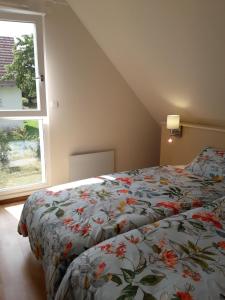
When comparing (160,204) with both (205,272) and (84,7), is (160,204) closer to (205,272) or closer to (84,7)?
(205,272)

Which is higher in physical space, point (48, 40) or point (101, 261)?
point (48, 40)

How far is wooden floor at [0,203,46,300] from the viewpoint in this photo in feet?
5.68

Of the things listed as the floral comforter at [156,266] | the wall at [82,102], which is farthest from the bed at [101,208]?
the wall at [82,102]

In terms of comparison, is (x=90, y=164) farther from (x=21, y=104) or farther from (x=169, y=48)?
(x=169, y=48)

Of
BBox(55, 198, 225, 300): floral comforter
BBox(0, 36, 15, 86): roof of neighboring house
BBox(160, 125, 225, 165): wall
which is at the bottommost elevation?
BBox(55, 198, 225, 300): floral comforter

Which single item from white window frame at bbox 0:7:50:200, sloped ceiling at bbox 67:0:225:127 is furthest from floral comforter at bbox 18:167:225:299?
white window frame at bbox 0:7:50:200

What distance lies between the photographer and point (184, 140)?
3.20 meters

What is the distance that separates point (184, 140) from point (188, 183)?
1.07 meters

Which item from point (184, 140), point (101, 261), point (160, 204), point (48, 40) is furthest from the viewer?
point (184, 140)

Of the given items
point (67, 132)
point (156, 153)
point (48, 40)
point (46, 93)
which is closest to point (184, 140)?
point (156, 153)

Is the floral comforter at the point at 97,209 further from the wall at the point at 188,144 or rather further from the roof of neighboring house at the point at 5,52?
the roof of neighboring house at the point at 5,52

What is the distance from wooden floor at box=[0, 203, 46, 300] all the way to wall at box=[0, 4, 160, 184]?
1.02 m

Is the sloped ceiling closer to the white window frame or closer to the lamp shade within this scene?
the lamp shade

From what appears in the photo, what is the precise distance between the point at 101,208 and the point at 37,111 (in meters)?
1.67
